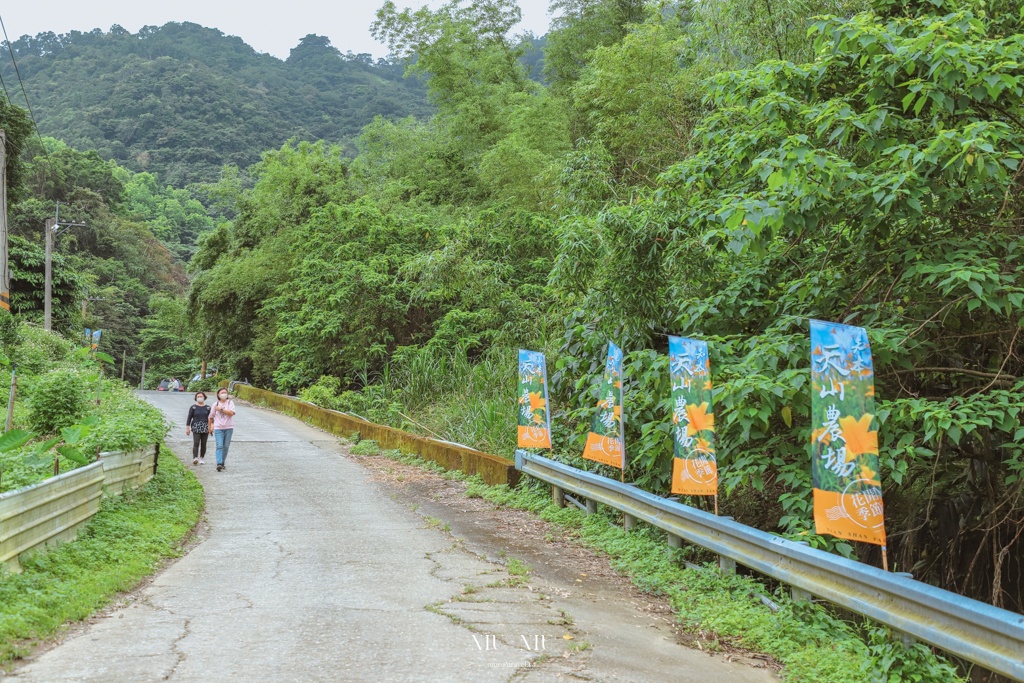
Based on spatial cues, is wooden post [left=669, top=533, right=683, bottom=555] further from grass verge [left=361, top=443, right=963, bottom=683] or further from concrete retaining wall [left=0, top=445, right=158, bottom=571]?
concrete retaining wall [left=0, top=445, right=158, bottom=571]

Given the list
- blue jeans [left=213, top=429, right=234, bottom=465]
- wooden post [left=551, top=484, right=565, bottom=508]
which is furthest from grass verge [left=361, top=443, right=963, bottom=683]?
blue jeans [left=213, top=429, right=234, bottom=465]

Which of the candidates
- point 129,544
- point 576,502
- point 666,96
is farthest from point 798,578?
point 666,96

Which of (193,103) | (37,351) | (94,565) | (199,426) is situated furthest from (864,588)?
(193,103)

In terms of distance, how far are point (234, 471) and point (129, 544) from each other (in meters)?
6.66

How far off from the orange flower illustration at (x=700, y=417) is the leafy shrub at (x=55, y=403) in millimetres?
10408

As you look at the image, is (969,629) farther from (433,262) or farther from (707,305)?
(433,262)

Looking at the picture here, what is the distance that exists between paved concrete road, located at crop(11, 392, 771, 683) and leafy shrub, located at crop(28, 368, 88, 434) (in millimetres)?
4589

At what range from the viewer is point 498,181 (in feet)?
81.7

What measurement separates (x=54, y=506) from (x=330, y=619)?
3153 mm

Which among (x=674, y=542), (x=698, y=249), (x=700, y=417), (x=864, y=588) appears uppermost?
(x=698, y=249)

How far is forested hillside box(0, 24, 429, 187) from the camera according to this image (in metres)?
84.3

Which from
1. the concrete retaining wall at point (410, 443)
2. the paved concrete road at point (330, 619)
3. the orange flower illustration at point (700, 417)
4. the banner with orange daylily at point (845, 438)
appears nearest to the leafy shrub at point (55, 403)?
the paved concrete road at point (330, 619)

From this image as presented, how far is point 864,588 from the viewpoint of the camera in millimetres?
6012

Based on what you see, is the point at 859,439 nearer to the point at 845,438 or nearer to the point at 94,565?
the point at 845,438
